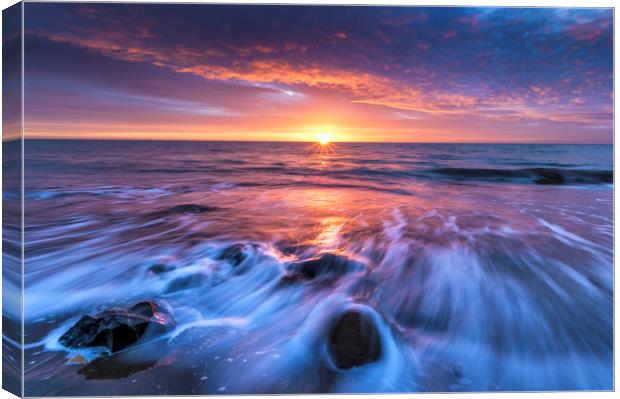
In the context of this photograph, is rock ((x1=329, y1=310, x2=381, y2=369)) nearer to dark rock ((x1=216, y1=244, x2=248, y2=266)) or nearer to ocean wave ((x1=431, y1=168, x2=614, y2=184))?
dark rock ((x1=216, y1=244, x2=248, y2=266))

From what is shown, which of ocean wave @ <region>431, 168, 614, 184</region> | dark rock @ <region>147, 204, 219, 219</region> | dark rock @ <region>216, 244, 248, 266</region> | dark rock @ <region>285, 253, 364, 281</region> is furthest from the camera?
ocean wave @ <region>431, 168, 614, 184</region>

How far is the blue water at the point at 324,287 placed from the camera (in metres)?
2.00

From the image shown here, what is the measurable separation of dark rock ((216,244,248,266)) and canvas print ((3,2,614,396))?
0.06ft

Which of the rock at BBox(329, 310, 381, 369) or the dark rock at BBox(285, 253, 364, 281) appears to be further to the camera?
the dark rock at BBox(285, 253, 364, 281)

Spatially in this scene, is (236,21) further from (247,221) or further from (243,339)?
(243,339)

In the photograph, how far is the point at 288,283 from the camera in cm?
274

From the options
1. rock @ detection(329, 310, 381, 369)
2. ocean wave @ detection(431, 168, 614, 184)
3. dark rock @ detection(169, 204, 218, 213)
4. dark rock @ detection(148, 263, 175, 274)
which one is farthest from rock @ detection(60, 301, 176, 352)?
ocean wave @ detection(431, 168, 614, 184)

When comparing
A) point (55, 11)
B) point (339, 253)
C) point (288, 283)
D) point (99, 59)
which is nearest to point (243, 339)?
point (288, 283)

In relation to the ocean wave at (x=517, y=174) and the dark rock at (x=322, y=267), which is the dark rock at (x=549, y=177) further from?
the dark rock at (x=322, y=267)

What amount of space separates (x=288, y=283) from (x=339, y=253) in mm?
515

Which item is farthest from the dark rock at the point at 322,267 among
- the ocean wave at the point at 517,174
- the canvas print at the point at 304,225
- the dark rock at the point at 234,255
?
the ocean wave at the point at 517,174

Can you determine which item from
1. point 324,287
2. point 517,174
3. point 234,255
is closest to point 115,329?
point 234,255

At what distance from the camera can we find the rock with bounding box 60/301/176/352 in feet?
6.64

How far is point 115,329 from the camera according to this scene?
2.05 m
